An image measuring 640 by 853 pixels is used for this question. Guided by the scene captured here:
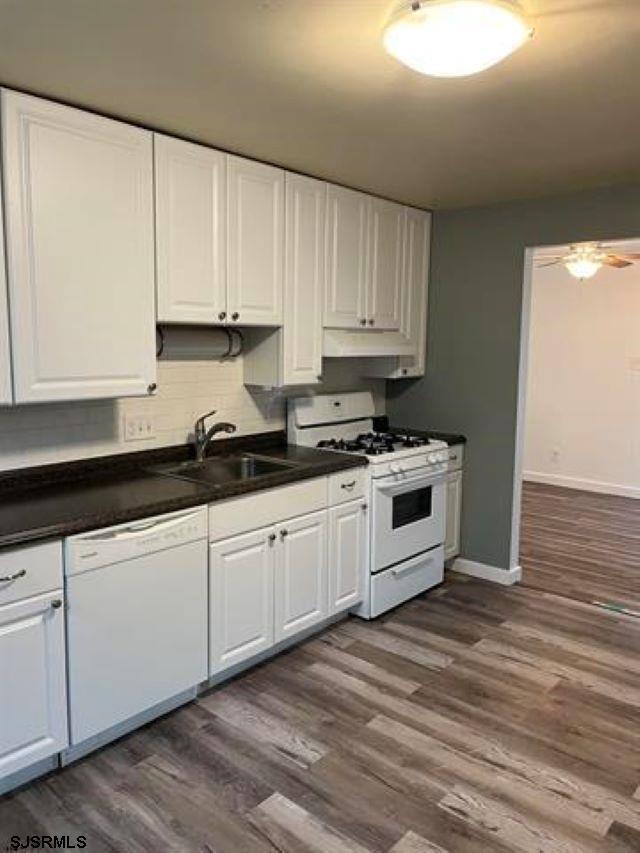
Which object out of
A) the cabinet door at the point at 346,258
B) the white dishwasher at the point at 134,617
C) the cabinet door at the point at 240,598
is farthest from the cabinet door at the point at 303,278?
the white dishwasher at the point at 134,617

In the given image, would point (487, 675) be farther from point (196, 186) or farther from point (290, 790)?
point (196, 186)

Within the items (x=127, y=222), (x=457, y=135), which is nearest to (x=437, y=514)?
(x=457, y=135)

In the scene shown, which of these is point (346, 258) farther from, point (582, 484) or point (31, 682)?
point (582, 484)

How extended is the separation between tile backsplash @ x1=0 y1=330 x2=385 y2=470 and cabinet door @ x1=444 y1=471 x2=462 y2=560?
101 cm

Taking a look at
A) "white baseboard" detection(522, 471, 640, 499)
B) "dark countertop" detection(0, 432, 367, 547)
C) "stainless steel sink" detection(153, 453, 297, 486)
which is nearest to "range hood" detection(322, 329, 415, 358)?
"dark countertop" detection(0, 432, 367, 547)

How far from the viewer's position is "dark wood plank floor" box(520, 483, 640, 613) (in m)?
4.07

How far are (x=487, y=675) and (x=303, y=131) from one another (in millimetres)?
2493

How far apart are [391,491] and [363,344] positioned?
86 cm

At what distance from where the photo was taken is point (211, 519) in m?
2.61

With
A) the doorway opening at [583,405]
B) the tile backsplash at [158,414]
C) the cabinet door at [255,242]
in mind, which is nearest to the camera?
the tile backsplash at [158,414]

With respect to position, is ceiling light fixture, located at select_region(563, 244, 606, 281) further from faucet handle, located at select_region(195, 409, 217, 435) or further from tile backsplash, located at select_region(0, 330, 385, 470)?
faucet handle, located at select_region(195, 409, 217, 435)

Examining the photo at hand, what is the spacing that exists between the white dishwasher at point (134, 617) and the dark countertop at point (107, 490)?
0.18ft

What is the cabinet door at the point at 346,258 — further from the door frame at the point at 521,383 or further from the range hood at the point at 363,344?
the door frame at the point at 521,383

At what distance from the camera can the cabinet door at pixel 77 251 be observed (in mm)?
2215
